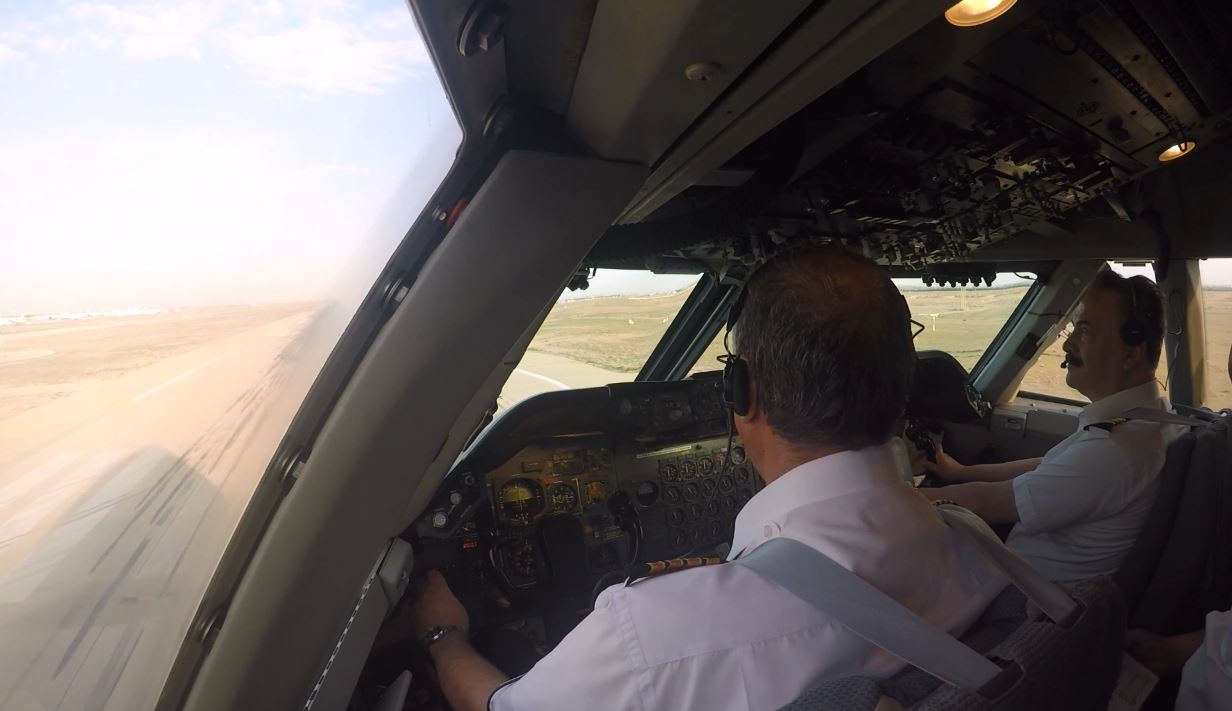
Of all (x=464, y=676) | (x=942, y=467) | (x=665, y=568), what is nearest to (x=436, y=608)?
(x=464, y=676)

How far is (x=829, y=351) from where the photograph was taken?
95 centimetres

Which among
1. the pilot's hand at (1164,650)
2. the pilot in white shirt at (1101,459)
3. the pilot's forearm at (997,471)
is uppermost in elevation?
the pilot in white shirt at (1101,459)

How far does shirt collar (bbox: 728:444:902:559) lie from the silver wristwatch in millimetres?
937

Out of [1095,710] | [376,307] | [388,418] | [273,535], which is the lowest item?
[1095,710]

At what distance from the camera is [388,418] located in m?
0.94

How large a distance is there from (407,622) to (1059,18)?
7.94 feet

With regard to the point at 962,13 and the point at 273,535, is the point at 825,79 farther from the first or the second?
the point at 273,535

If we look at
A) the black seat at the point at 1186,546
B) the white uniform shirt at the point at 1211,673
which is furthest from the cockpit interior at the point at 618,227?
the white uniform shirt at the point at 1211,673

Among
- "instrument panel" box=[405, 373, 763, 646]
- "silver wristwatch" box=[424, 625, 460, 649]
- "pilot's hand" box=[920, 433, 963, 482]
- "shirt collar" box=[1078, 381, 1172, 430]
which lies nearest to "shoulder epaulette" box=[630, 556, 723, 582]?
"silver wristwatch" box=[424, 625, 460, 649]

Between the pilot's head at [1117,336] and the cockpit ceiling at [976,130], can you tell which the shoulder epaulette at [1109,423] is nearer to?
the pilot's head at [1117,336]

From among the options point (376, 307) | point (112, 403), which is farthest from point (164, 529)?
point (376, 307)

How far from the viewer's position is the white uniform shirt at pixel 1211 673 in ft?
4.35

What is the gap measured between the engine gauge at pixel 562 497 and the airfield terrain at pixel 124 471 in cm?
170

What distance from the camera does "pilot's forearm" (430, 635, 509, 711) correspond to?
4.20 ft
